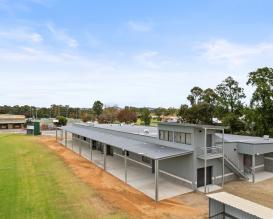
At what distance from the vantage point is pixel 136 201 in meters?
21.3

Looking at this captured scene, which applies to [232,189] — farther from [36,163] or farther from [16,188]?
[36,163]

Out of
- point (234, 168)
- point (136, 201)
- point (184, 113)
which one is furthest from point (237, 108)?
point (136, 201)

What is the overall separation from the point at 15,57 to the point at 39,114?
117m

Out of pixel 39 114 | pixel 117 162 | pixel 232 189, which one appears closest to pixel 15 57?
pixel 117 162

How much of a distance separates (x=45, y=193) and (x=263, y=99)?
33.5m

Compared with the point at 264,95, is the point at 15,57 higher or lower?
higher

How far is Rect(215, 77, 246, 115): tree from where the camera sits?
5294 cm

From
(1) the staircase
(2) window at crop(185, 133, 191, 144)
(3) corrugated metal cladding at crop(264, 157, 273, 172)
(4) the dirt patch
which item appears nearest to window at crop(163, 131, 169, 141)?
(2) window at crop(185, 133, 191, 144)

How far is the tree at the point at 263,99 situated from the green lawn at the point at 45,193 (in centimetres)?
2894

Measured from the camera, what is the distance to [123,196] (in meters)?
22.5

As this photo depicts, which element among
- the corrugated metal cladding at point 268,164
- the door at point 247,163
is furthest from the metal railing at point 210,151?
the corrugated metal cladding at point 268,164

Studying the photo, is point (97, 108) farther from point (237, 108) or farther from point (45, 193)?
point (45, 193)

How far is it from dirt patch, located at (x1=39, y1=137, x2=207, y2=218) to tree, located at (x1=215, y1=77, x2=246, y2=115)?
31.1 m

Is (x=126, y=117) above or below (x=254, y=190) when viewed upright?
above
